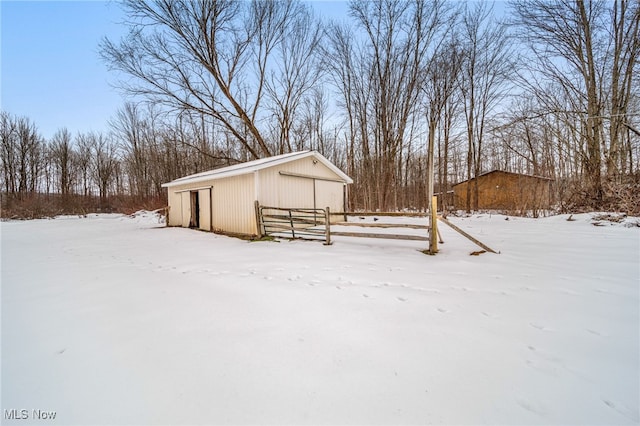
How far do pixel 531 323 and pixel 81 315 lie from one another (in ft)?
14.6

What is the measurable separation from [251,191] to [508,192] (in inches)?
675

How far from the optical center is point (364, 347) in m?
1.99

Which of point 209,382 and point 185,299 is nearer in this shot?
point 209,382

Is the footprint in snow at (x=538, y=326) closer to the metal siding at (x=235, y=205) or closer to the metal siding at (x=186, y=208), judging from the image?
the metal siding at (x=235, y=205)

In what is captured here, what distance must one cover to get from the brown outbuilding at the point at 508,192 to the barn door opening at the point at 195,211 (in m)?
15.1

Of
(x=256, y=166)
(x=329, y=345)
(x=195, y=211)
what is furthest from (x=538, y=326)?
(x=195, y=211)

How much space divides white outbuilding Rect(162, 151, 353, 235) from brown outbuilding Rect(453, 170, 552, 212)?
9018mm

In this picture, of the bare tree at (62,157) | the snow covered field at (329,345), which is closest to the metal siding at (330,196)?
the snow covered field at (329,345)

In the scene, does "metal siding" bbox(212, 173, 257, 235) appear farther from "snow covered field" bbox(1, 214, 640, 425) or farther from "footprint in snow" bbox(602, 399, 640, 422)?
"footprint in snow" bbox(602, 399, 640, 422)

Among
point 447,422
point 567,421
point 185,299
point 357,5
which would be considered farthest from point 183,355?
point 357,5

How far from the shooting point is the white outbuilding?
890 cm

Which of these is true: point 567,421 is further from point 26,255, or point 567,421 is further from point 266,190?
point 26,255

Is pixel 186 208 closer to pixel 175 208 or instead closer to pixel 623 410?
pixel 175 208

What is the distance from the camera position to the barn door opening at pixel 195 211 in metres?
11.6
